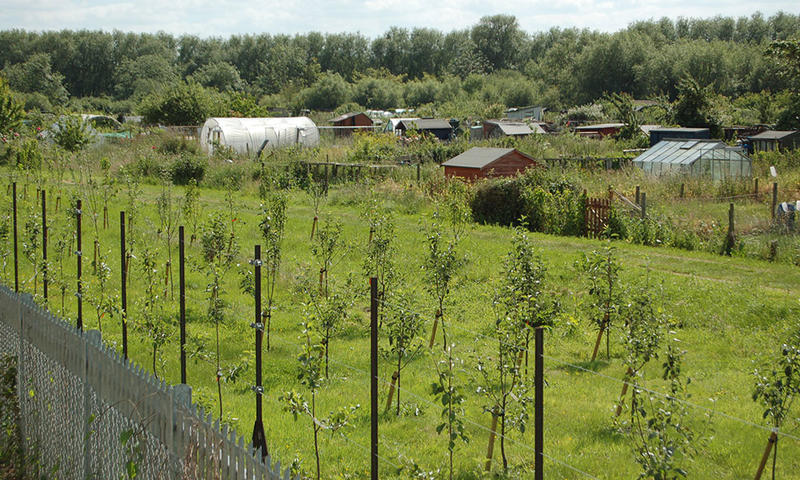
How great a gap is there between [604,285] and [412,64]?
14845 cm

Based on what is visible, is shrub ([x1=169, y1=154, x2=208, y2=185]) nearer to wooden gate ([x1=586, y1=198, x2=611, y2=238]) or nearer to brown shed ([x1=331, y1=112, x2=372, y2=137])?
wooden gate ([x1=586, y1=198, x2=611, y2=238])

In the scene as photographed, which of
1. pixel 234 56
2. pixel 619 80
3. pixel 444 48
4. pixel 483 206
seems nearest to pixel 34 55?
pixel 234 56

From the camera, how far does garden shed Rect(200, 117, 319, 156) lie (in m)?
39.7

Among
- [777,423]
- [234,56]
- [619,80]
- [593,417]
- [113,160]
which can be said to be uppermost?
[234,56]

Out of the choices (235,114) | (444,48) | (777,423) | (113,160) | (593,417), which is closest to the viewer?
(777,423)

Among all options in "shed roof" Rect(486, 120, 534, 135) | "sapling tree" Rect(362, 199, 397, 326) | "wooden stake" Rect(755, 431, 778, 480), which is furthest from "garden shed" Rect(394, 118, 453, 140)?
"wooden stake" Rect(755, 431, 778, 480)

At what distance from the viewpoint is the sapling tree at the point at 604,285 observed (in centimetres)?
984

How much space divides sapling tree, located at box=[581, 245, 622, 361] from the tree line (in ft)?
180

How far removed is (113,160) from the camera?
113ft

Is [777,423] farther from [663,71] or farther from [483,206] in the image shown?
[663,71]

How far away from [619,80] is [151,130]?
230 feet

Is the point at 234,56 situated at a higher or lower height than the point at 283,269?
higher

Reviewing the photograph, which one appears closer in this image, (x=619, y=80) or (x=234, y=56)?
(x=619, y=80)

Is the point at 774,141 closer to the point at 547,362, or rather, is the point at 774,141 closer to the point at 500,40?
the point at 547,362
